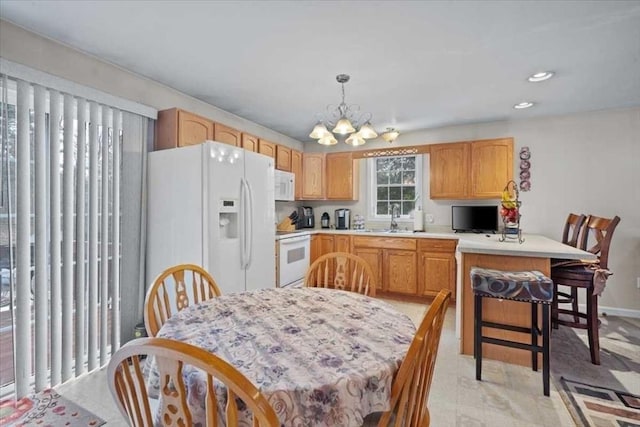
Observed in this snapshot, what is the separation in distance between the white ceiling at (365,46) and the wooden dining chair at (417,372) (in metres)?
1.71

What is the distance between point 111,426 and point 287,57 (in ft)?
8.75

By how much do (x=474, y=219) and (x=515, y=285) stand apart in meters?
2.17

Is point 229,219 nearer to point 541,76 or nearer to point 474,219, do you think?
point 541,76

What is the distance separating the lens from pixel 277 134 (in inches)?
181

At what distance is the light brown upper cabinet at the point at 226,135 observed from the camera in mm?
3039

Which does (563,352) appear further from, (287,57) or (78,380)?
(78,380)

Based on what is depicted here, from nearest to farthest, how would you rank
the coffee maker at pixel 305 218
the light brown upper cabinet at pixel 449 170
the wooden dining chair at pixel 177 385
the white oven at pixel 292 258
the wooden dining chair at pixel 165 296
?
the wooden dining chair at pixel 177 385 < the wooden dining chair at pixel 165 296 < the white oven at pixel 292 258 < the light brown upper cabinet at pixel 449 170 < the coffee maker at pixel 305 218

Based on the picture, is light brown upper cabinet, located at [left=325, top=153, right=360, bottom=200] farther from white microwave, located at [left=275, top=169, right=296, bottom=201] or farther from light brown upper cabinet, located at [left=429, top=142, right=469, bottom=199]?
light brown upper cabinet, located at [left=429, top=142, right=469, bottom=199]

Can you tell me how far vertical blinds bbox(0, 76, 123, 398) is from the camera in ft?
6.21

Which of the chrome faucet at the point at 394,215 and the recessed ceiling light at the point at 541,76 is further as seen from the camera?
the chrome faucet at the point at 394,215

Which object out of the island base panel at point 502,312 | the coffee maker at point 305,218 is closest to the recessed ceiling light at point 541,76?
the island base panel at point 502,312

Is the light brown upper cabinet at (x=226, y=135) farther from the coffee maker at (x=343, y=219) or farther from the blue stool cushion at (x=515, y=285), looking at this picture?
the blue stool cushion at (x=515, y=285)

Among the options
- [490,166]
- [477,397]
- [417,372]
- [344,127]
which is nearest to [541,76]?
[490,166]

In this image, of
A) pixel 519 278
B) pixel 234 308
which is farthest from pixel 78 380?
pixel 519 278
